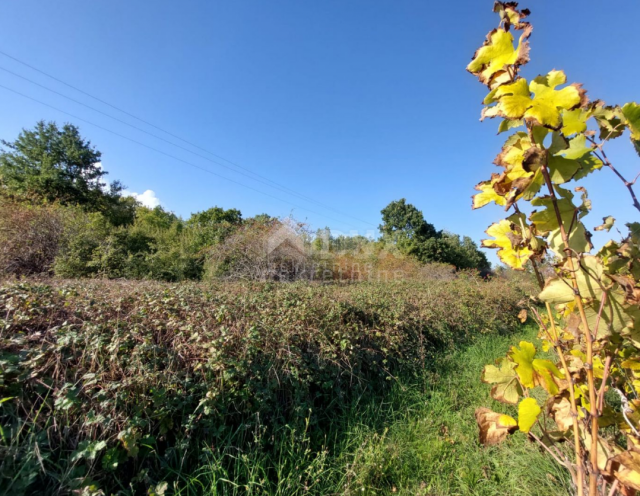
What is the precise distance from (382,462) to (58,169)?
71.1 ft

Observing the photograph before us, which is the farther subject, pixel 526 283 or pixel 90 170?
pixel 90 170

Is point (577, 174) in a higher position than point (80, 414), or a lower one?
higher

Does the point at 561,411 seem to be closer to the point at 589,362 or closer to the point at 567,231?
the point at 589,362

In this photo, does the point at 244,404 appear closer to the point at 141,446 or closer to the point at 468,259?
the point at 141,446

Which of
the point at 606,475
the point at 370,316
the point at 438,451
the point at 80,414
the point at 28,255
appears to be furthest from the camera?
the point at 28,255

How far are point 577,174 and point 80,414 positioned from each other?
221 cm

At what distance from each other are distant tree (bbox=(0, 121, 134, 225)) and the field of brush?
59.8ft

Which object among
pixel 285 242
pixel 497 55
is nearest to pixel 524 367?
pixel 497 55

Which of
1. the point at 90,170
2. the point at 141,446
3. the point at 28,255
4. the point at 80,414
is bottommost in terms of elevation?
the point at 141,446

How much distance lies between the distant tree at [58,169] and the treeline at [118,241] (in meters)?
0.05

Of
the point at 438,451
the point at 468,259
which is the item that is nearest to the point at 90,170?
the point at 438,451

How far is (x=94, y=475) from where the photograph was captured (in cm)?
129

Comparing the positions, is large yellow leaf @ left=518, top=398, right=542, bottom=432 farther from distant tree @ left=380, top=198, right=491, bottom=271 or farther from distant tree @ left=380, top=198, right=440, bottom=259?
distant tree @ left=380, top=198, right=440, bottom=259

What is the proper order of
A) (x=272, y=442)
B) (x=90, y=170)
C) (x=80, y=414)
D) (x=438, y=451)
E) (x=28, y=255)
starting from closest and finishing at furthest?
(x=80, y=414) < (x=272, y=442) < (x=438, y=451) < (x=28, y=255) < (x=90, y=170)
